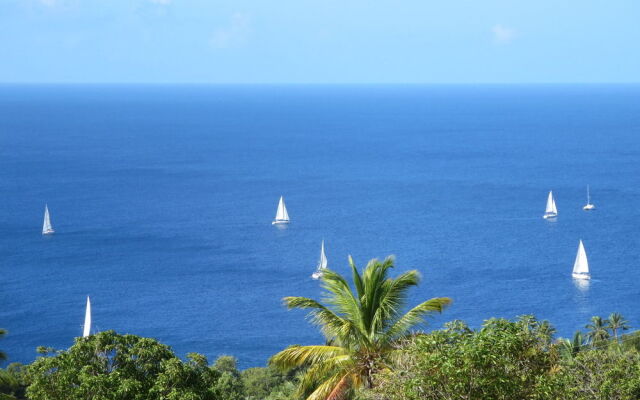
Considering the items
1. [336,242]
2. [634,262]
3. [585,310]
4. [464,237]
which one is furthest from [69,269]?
[634,262]

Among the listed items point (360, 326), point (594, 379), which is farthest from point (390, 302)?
point (594, 379)

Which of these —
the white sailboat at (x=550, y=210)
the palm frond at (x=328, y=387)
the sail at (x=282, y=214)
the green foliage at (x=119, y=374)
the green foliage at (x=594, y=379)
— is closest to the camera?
the green foliage at (x=594, y=379)

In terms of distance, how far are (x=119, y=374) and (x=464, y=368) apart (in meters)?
7.80

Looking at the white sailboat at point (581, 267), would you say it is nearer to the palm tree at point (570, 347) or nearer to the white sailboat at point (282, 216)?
the palm tree at point (570, 347)

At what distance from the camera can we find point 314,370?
21.6 m

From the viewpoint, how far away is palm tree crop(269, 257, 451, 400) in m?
21.6

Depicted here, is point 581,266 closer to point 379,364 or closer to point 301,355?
point 379,364

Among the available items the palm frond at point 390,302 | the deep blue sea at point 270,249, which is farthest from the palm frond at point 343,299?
the deep blue sea at point 270,249

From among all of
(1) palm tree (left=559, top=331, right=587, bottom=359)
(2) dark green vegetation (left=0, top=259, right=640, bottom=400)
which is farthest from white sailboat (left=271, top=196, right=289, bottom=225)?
(2) dark green vegetation (left=0, top=259, right=640, bottom=400)

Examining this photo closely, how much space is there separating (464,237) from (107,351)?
4471 inches

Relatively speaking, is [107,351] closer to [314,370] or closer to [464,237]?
[314,370]

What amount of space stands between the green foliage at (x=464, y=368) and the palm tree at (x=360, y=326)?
1.30m

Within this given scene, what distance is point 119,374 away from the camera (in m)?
21.4

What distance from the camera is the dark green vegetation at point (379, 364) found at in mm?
19234
